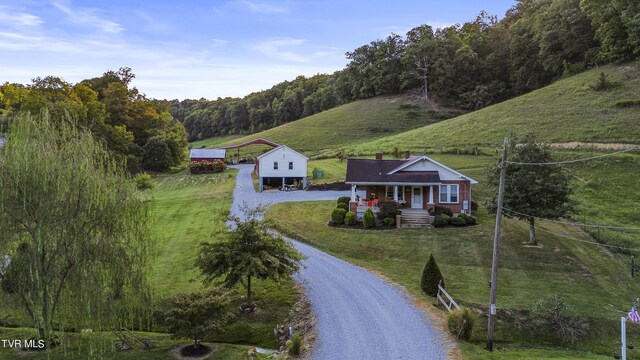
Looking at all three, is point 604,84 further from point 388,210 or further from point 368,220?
point 368,220

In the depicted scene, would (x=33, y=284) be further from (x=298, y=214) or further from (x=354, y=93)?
(x=354, y=93)

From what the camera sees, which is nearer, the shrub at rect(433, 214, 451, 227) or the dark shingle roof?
the shrub at rect(433, 214, 451, 227)

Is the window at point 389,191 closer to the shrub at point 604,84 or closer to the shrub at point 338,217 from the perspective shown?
the shrub at point 338,217

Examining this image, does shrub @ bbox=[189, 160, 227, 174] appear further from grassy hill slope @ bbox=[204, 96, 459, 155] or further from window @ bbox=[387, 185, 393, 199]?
window @ bbox=[387, 185, 393, 199]

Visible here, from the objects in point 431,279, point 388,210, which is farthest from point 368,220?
point 431,279

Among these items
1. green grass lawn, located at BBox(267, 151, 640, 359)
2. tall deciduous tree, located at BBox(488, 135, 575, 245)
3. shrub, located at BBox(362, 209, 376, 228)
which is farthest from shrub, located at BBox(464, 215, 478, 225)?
shrub, located at BBox(362, 209, 376, 228)

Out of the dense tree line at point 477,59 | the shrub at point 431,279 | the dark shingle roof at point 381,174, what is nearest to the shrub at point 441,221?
the dark shingle roof at point 381,174
